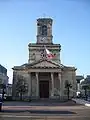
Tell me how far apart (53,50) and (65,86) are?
37.9 feet

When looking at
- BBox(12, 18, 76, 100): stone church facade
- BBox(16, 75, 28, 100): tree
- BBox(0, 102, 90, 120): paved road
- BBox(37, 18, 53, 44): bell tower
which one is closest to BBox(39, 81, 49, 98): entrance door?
BBox(12, 18, 76, 100): stone church facade

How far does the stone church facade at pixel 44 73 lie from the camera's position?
254 ft

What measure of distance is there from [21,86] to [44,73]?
835cm

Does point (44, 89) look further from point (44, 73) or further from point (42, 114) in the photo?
point (42, 114)

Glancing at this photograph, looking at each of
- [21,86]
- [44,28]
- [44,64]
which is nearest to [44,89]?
[44,64]

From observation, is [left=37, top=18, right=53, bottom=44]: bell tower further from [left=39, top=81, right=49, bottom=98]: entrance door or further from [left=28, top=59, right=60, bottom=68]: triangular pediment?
[left=39, top=81, right=49, bottom=98]: entrance door

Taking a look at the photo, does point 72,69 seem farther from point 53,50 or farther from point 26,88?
point 26,88

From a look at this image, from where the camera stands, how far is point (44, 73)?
79.8 m

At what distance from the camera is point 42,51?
8131cm

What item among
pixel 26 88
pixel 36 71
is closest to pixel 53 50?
pixel 36 71

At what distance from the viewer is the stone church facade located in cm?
7738

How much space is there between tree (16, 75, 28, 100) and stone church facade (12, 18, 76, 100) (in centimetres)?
99

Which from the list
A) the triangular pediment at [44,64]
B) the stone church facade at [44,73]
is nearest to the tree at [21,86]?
the stone church facade at [44,73]

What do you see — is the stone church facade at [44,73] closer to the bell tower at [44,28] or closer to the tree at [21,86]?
the bell tower at [44,28]
